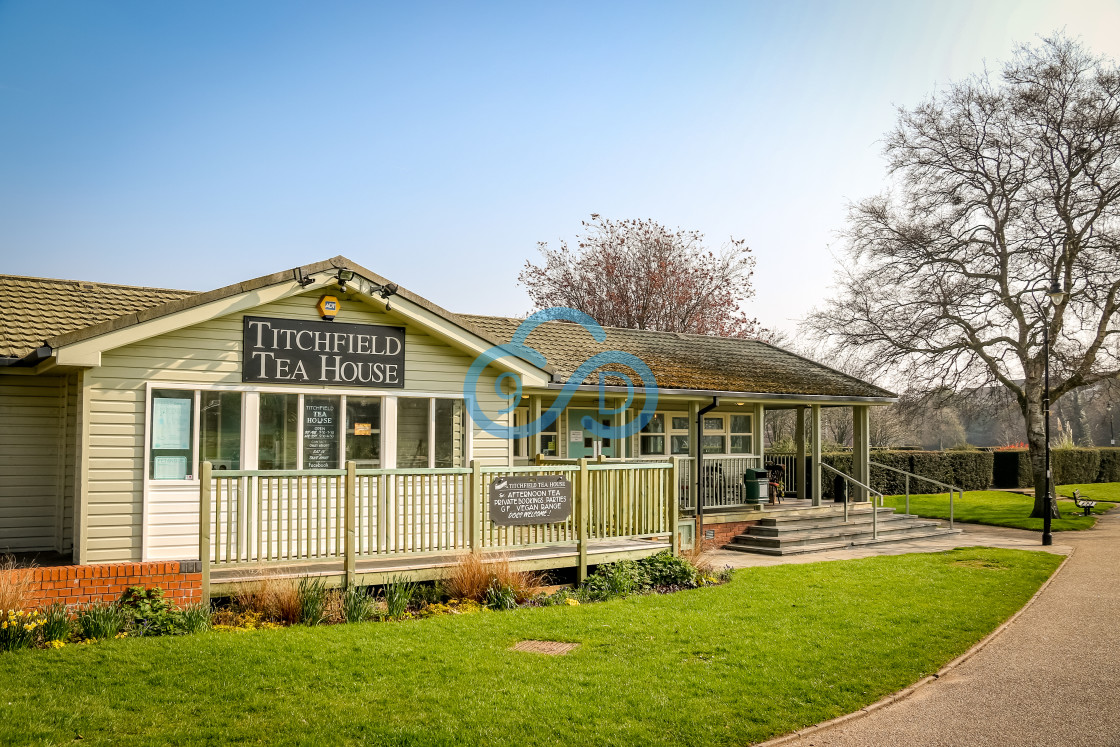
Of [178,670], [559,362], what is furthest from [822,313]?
[178,670]

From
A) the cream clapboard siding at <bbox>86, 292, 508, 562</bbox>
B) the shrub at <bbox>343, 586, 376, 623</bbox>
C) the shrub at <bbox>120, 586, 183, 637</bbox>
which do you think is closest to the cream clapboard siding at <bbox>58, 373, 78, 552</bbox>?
the cream clapboard siding at <bbox>86, 292, 508, 562</bbox>

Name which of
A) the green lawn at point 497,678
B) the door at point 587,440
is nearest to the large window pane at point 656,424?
the door at point 587,440

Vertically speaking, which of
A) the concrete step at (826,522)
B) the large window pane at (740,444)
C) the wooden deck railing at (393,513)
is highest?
Answer: the large window pane at (740,444)

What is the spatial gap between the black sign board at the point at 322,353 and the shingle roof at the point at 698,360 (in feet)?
18.2

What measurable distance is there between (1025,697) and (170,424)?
9.66 metres

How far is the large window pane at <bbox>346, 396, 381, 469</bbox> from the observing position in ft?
38.0

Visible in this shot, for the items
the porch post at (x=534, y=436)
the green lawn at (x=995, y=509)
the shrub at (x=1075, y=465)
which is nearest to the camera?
the porch post at (x=534, y=436)

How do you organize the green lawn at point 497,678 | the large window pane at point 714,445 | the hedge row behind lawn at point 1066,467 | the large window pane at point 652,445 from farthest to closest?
the hedge row behind lawn at point 1066,467 → the large window pane at point 714,445 → the large window pane at point 652,445 → the green lawn at point 497,678

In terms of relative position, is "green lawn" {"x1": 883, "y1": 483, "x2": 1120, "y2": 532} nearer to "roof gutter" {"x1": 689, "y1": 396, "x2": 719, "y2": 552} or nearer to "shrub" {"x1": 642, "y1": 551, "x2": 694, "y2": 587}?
"roof gutter" {"x1": 689, "y1": 396, "x2": 719, "y2": 552}

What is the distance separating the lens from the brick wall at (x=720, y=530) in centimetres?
1809

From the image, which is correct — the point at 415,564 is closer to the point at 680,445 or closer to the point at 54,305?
the point at 54,305

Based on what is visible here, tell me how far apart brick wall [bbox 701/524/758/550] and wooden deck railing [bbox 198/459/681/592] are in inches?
216

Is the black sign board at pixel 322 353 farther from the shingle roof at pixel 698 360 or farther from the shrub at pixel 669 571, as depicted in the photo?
the shingle roof at pixel 698 360

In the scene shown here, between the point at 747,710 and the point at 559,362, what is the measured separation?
37.3 feet
